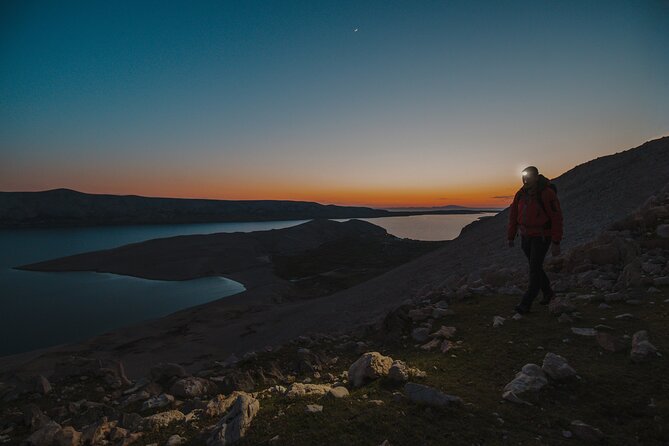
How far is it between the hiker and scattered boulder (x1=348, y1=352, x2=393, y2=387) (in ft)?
12.8

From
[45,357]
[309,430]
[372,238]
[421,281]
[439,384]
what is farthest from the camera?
[372,238]

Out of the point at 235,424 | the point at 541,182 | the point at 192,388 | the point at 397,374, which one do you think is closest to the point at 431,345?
the point at 397,374

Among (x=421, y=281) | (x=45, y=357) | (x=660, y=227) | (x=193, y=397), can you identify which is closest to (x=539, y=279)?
(x=660, y=227)

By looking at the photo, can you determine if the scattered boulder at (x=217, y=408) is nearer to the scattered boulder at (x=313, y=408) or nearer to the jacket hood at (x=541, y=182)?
the scattered boulder at (x=313, y=408)

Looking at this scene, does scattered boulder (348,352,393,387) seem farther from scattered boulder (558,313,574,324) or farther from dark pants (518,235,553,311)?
dark pants (518,235,553,311)

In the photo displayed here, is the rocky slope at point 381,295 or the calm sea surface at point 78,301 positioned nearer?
the rocky slope at point 381,295

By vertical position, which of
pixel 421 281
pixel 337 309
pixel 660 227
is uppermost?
pixel 660 227

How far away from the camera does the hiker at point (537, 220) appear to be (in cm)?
618

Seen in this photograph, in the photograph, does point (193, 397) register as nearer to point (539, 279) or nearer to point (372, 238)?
point (539, 279)

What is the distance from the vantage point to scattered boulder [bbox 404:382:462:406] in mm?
3309

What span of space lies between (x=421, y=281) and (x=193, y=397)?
17.8m

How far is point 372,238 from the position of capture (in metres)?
68.0

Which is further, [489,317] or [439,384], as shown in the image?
[489,317]

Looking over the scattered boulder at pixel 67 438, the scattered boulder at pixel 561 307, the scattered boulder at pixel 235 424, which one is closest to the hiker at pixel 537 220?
the scattered boulder at pixel 561 307
